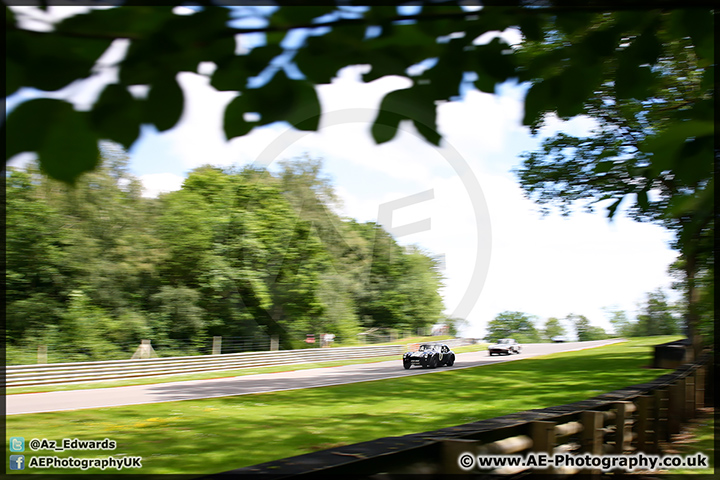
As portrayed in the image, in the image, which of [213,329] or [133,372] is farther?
[213,329]

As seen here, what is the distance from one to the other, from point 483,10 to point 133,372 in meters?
19.3

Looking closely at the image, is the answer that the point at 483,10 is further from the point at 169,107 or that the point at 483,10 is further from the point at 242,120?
the point at 169,107

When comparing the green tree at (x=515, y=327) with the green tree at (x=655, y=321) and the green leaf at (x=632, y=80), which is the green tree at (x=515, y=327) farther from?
the green leaf at (x=632, y=80)

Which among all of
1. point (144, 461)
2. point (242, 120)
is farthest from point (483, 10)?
point (144, 461)

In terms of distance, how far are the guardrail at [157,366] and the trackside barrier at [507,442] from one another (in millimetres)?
16142

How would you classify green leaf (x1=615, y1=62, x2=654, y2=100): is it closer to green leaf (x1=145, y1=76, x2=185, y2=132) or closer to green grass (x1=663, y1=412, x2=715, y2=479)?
green leaf (x1=145, y1=76, x2=185, y2=132)

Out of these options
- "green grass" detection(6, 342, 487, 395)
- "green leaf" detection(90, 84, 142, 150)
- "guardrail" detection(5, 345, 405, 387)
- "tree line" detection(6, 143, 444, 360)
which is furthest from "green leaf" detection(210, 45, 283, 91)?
"guardrail" detection(5, 345, 405, 387)

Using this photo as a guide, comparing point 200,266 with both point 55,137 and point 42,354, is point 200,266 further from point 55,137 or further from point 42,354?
point 55,137

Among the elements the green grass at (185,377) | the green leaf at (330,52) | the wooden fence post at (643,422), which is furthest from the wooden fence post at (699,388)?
the green grass at (185,377)

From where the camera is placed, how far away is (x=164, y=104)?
1331mm

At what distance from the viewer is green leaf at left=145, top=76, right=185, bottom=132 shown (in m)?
1.33

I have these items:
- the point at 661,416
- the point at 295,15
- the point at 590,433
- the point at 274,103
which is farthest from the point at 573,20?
the point at 661,416

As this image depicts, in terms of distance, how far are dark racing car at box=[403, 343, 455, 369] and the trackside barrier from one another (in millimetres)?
15746

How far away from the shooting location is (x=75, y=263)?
2044cm
